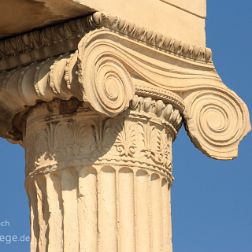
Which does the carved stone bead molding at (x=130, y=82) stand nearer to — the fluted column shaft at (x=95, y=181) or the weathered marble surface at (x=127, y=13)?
the weathered marble surface at (x=127, y=13)

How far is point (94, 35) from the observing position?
36.1 meters

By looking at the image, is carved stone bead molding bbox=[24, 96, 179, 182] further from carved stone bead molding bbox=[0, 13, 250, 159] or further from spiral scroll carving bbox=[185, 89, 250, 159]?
spiral scroll carving bbox=[185, 89, 250, 159]

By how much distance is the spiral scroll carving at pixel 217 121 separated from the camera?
3838cm

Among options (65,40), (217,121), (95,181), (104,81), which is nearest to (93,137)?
(95,181)

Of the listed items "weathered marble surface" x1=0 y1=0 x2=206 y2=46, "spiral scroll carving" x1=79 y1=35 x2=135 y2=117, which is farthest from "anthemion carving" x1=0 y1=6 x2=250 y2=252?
"weathered marble surface" x1=0 y1=0 x2=206 y2=46

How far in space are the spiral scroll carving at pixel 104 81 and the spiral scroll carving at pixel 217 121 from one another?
197cm

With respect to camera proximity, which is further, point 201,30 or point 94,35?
point 201,30

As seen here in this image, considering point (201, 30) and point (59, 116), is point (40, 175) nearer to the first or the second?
point (59, 116)

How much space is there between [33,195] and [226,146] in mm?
3746

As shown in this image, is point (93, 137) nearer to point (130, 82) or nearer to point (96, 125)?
point (96, 125)

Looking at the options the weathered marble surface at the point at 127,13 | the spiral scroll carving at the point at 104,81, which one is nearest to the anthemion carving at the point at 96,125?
the spiral scroll carving at the point at 104,81

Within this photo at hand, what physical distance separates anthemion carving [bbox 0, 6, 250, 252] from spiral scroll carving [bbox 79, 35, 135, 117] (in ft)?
0.06

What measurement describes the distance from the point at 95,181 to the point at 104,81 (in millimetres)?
1730

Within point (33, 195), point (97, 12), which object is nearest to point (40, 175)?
point (33, 195)
